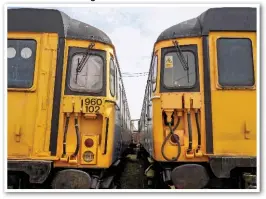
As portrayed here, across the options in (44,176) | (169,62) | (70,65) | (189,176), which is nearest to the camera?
(44,176)

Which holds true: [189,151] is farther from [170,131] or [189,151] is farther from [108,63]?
[108,63]

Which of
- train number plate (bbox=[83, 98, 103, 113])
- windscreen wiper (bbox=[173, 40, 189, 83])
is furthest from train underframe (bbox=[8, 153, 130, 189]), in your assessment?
windscreen wiper (bbox=[173, 40, 189, 83])

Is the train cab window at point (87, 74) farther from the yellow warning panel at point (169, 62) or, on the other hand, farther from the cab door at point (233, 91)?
the cab door at point (233, 91)

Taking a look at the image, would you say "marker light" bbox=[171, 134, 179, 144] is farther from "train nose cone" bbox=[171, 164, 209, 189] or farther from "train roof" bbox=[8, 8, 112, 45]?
"train roof" bbox=[8, 8, 112, 45]

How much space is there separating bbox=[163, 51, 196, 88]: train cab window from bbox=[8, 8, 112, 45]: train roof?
101 cm

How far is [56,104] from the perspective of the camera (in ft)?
17.7

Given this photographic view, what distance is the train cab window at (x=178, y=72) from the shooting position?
555 centimetres

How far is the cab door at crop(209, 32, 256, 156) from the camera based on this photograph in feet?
17.6

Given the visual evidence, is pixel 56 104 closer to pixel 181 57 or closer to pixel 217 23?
pixel 181 57

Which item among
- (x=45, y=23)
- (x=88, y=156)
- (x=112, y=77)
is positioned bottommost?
(x=88, y=156)

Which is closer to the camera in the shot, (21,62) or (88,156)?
(88,156)

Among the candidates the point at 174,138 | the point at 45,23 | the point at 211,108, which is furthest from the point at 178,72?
the point at 45,23

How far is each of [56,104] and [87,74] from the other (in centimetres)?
60

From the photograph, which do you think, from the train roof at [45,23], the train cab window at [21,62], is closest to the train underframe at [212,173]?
the train roof at [45,23]
